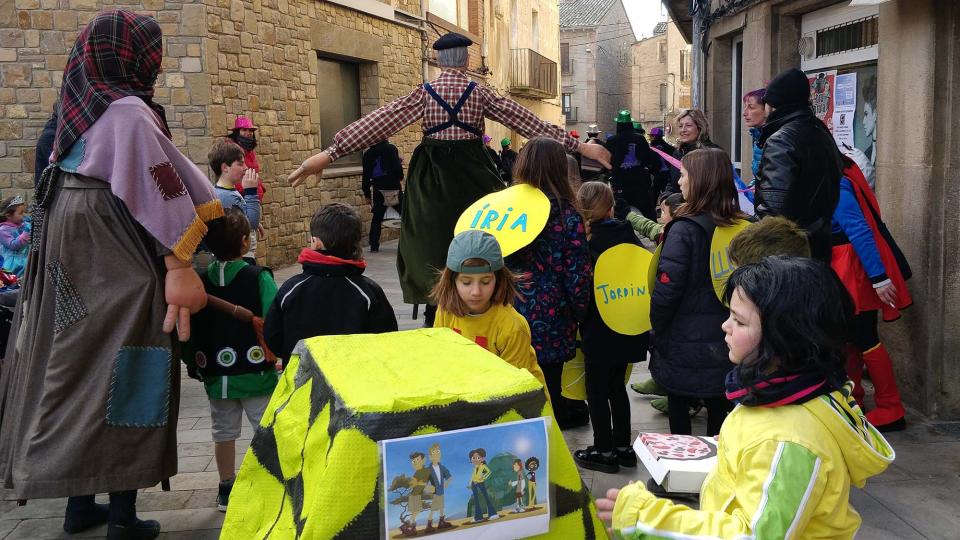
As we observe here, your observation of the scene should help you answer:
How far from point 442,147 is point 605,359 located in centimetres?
134

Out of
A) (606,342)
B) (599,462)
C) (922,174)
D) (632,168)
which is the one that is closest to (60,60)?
(632,168)

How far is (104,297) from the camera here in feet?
10.8

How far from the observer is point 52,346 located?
3.25 metres

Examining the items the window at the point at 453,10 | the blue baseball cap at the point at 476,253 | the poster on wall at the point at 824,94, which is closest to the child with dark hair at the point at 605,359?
the blue baseball cap at the point at 476,253

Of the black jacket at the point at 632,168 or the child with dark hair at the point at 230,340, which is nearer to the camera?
the child with dark hair at the point at 230,340

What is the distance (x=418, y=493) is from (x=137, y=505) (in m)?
2.51

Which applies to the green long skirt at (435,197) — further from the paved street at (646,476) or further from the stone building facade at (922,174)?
the stone building facade at (922,174)

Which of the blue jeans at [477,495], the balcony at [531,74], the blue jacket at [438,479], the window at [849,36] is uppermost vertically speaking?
the balcony at [531,74]

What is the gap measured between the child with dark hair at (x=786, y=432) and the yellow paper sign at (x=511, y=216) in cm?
205

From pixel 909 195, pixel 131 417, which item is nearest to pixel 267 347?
pixel 131 417

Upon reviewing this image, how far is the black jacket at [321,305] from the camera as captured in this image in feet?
11.7

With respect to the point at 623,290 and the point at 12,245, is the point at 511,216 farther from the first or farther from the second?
the point at 12,245

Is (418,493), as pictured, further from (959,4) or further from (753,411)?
(959,4)

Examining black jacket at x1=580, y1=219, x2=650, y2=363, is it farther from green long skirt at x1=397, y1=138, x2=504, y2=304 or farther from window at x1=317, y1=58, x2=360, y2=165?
window at x1=317, y1=58, x2=360, y2=165
